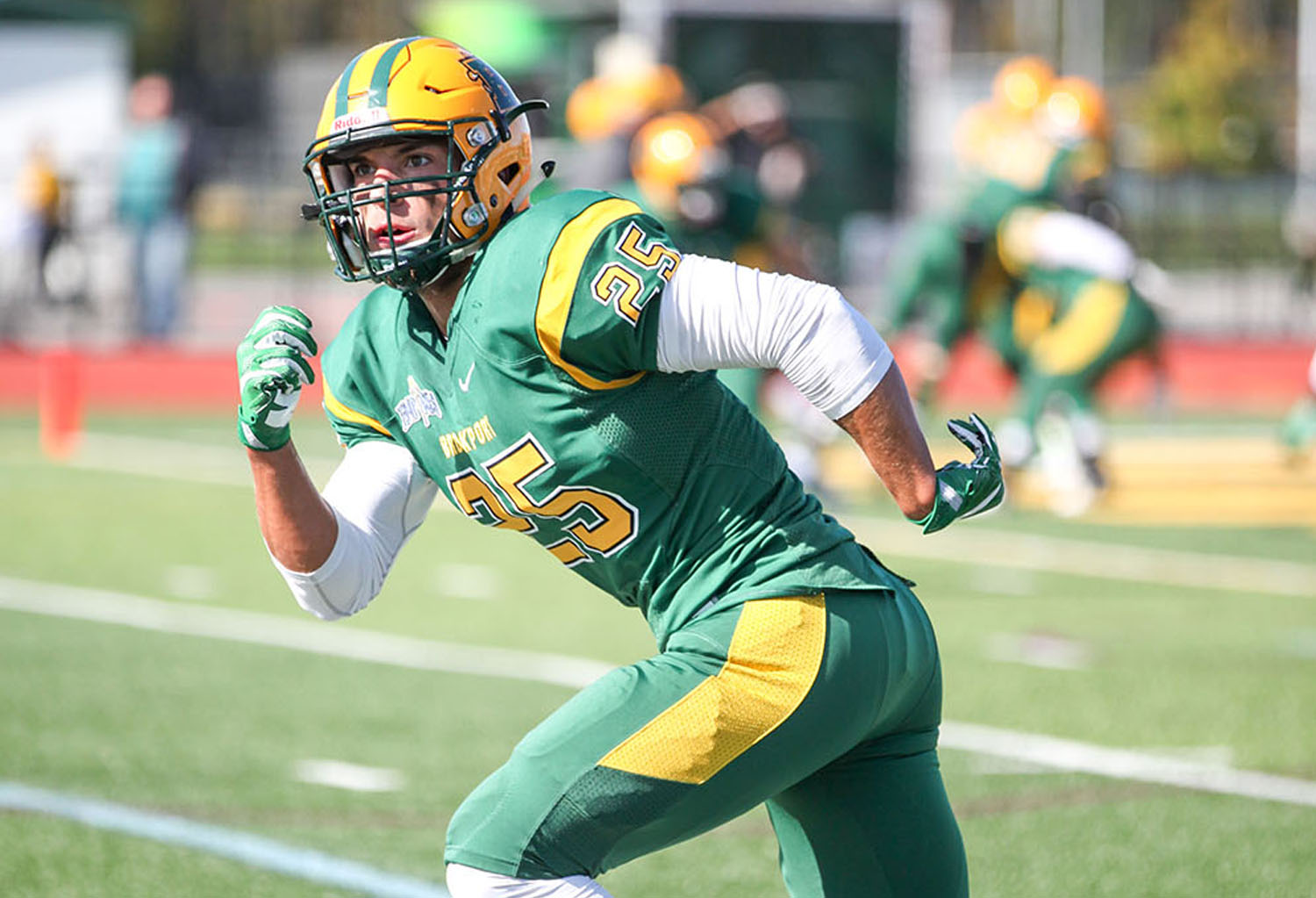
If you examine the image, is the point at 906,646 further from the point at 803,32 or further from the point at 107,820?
the point at 803,32

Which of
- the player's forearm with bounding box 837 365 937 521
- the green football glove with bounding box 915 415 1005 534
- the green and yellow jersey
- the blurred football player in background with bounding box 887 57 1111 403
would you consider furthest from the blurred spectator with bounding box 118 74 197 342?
the player's forearm with bounding box 837 365 937 521

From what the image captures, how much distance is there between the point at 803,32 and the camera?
79.8 ft

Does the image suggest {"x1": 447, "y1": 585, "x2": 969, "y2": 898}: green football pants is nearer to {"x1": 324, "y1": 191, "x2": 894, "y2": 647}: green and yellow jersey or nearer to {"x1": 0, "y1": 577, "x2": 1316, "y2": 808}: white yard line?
{"x1": 324, "y1": 191, "x2": 894, "y2": 647}: green and yellow jersey

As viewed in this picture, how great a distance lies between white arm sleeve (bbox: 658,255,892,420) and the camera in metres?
3.22

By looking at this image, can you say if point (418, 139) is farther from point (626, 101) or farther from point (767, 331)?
point (626, 101)

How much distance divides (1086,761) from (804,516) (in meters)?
3.05

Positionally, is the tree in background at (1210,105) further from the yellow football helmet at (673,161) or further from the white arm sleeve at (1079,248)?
the yellow football helmet at (673,161)

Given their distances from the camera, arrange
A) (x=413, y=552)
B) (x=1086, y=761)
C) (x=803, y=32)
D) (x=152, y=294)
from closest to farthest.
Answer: (x=1086, y=761) < (x=413, y=552) < (x=152, y=294) < (x=803, y=32)

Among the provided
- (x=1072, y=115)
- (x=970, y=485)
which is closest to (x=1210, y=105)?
(x=1072, y=115)

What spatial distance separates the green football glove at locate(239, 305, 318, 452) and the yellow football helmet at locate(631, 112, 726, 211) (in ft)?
19.8

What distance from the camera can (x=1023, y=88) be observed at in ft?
39.7

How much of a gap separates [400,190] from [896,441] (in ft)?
3.04

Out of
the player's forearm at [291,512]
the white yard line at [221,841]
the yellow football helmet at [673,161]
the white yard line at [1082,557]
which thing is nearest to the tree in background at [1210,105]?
the white yard line at [1082,557]

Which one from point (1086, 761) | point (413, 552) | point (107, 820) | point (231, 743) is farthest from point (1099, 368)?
point (107, 820)
